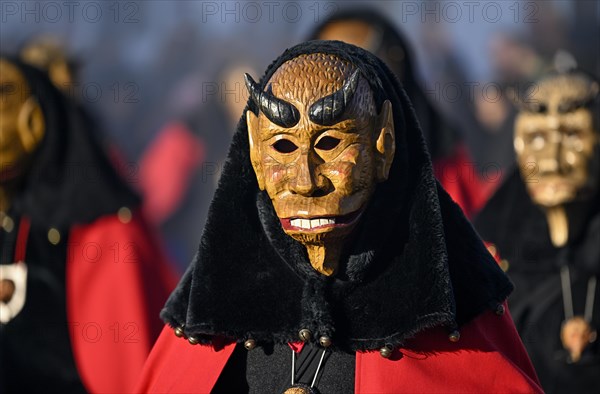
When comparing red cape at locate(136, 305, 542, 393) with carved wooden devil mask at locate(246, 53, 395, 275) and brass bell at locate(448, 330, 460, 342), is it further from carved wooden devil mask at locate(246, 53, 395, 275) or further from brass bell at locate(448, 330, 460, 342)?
carved wooden devil mask at locate(246, 53, 395, 275)

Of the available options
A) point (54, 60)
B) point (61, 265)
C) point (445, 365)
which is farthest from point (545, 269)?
point (54, 60)

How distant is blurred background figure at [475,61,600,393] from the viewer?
725 centimetres

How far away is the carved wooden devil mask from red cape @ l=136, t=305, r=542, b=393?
323 mm

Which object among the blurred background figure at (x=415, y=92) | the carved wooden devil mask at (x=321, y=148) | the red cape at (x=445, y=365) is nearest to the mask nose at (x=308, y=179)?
the carved wooden devil mask at (x=321, y=148)

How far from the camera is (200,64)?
16.8 metres

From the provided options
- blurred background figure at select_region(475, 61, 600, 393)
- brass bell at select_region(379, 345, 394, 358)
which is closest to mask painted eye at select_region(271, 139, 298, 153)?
brass bell at select_region(379, 345, 394, 358)

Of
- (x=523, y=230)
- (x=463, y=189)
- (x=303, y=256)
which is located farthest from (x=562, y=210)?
(x=303, y=256)

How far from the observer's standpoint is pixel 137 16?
55.6 feet

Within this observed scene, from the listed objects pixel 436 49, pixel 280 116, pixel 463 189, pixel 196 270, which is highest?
pixel 280 116

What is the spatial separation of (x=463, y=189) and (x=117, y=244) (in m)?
2.26

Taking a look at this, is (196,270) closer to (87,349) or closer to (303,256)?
(303,256)

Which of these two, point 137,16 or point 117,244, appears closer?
point 117,244

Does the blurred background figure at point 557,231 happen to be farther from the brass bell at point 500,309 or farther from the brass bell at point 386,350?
the brass bell at point 386,350

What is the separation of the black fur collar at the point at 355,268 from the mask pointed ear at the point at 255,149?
3.1 inches
